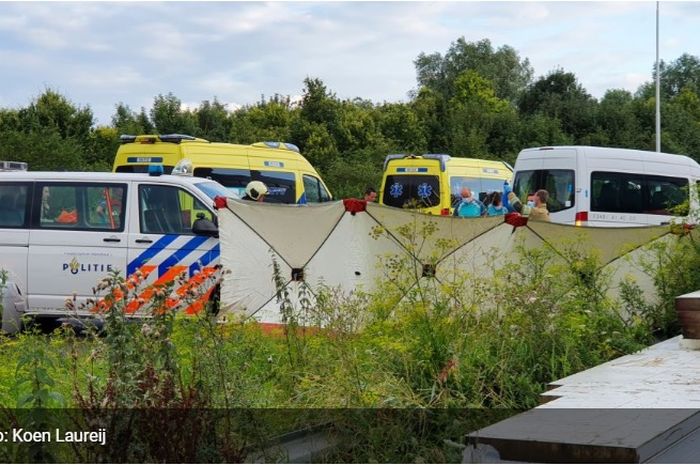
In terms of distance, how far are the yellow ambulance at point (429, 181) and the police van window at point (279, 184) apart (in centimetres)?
314

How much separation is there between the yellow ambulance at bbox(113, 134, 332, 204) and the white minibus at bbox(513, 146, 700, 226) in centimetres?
470

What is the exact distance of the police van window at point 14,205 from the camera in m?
13.2

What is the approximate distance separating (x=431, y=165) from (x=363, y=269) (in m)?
12.8

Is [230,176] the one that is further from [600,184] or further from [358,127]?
[358,127]

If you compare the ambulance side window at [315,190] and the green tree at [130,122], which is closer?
the ambulance side window at [315,190]

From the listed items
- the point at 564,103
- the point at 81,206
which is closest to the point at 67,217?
the point at 81,206

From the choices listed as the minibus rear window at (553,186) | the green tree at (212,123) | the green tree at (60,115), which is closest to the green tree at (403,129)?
the green tree at (212,123)

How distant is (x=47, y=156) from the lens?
3247 cm

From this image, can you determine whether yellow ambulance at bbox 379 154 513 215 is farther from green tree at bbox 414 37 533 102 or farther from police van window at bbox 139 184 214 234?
green tree at bbox 414 37 533 102

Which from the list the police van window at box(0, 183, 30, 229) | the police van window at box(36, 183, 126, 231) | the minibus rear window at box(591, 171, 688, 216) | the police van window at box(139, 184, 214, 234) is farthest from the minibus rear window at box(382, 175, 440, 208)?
the police van window at box(0, 183, 30, 229)

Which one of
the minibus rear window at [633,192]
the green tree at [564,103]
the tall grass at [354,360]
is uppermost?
the green tree at [564,103]

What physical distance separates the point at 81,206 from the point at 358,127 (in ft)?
117

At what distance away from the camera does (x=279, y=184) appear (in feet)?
68.7

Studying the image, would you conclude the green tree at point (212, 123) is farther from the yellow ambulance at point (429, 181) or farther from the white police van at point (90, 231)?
the white police van at point (90, 231)
